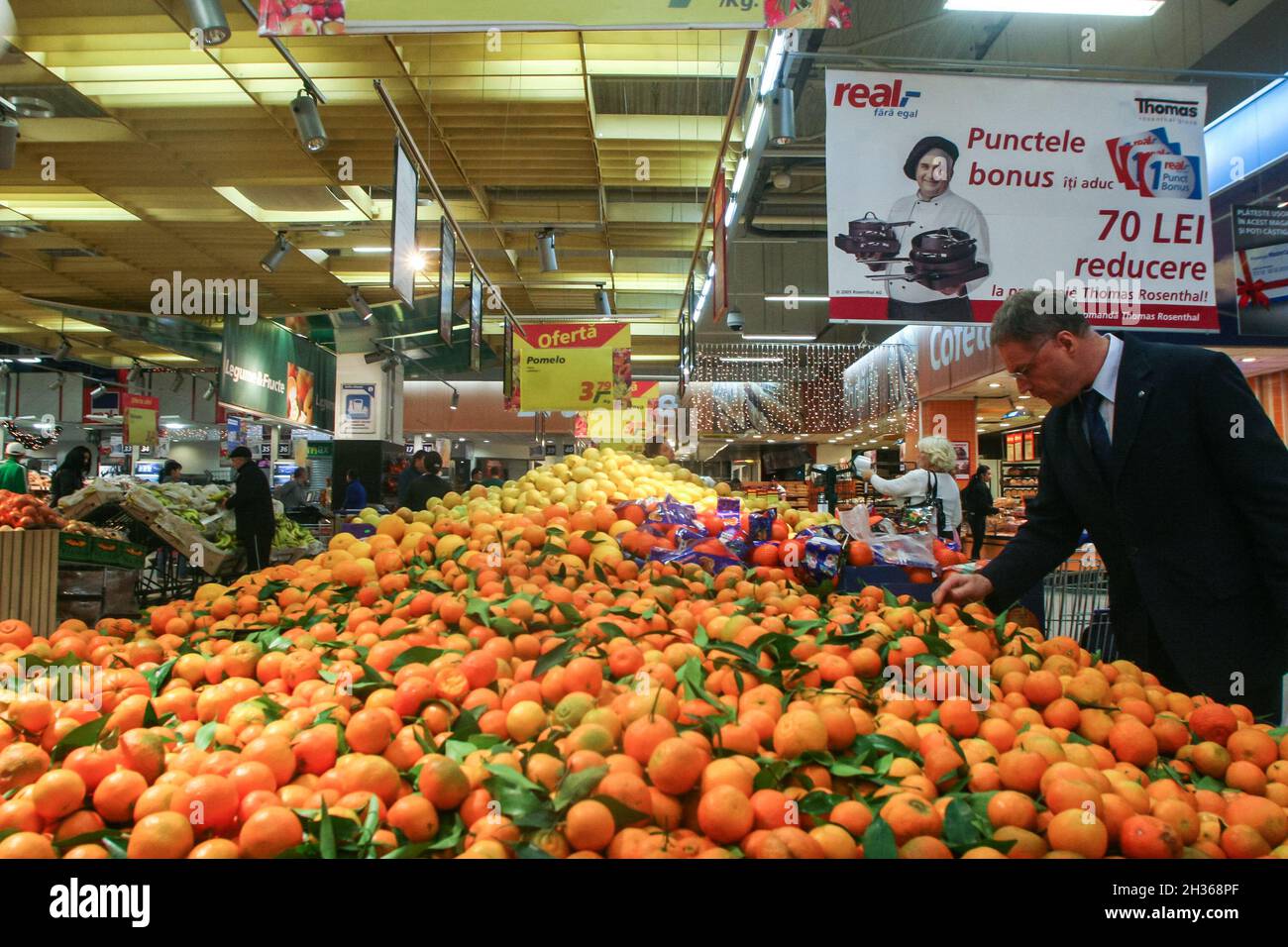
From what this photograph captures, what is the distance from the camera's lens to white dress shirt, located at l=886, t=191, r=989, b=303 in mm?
3910

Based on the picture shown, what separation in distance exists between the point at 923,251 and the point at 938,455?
261 centimetres

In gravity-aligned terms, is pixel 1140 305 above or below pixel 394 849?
above

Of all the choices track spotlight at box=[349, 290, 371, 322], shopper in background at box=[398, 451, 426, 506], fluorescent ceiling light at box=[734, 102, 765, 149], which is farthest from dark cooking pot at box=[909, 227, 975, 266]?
track spotlight at box=[349, 290, 371, 322]

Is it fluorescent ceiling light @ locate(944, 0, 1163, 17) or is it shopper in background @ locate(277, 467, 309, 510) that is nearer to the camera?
fluorescent ceiling light @ locate(944, 0, 1163, 17)

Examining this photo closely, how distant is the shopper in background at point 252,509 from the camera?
288 inches

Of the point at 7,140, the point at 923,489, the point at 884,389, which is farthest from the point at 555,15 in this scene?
the point at 884,389

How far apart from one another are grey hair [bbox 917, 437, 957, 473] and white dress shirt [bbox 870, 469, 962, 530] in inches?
3.2

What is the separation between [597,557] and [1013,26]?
6.17m

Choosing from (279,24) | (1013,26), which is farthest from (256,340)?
(1013,26)

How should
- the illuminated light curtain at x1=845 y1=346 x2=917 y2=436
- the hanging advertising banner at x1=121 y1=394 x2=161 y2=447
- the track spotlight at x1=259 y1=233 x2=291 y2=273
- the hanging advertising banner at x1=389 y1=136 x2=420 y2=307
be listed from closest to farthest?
the hanging advertising banner at x1=389 y1=136 x2=420 y2=307
the track spotlight at x1=259 y1=233 x2=291 y2=273
the illuminated light curtain at x1=845 y1=346 x2=917 y2=436
the hanging advertising banner at x1=121 y1=394 x2=161 y2=447

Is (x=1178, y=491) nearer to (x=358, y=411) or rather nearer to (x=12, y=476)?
(x=12, y=476)

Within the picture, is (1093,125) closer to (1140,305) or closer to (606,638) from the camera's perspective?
(1140,305)

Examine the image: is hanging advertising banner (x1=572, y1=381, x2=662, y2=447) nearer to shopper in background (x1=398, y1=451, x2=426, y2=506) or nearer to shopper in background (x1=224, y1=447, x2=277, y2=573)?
shopper in background (x1=398, y1=451, x2=426, y2=506)
